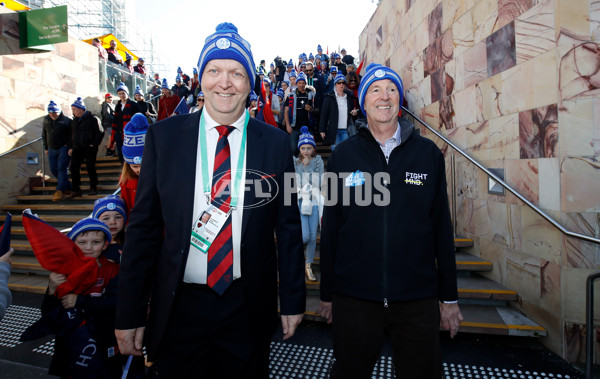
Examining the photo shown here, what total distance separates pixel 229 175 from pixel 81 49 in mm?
10792

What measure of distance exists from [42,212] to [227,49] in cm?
743

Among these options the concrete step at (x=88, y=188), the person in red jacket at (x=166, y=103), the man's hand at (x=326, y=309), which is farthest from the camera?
the person in red jacket at (x=166, y=103)

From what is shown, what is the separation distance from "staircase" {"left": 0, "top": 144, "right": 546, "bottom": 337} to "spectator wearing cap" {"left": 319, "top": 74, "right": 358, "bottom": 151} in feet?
3.61

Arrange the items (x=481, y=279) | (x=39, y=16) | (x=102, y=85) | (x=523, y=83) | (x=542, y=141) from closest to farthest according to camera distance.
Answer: (x=542, y=141) → (x=523, y=83) → (x=481, y=279) → (x=39, y=16) → (x=102, y=85)

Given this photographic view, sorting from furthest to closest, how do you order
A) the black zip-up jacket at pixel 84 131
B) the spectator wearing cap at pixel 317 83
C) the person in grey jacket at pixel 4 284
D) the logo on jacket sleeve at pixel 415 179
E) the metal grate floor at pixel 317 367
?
the spectator wearing cap at pixel 317 83
the black zip-up jacket at pixel 84 131
the metal grate floor at pixel 317 367
the logo on jacket sleeve at pixel 415 179
the person in grey jacket at pixel 4 284

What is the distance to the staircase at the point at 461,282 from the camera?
330cm

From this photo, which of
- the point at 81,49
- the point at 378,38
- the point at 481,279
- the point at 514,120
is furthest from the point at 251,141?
the point at 81,49

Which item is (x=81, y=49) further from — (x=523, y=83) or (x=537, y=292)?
(x=537, y=292)

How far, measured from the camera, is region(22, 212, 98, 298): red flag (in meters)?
1.91

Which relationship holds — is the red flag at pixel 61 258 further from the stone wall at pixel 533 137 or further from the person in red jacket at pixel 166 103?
the person in red jacket at pixel 166 103

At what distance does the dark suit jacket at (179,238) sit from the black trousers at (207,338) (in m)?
0.04

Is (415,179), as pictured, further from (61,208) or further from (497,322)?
(61,208)

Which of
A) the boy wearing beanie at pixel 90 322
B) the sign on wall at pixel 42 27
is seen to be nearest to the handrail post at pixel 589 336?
the boy wearing beanie at pixel 90 322

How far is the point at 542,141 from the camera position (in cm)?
323
